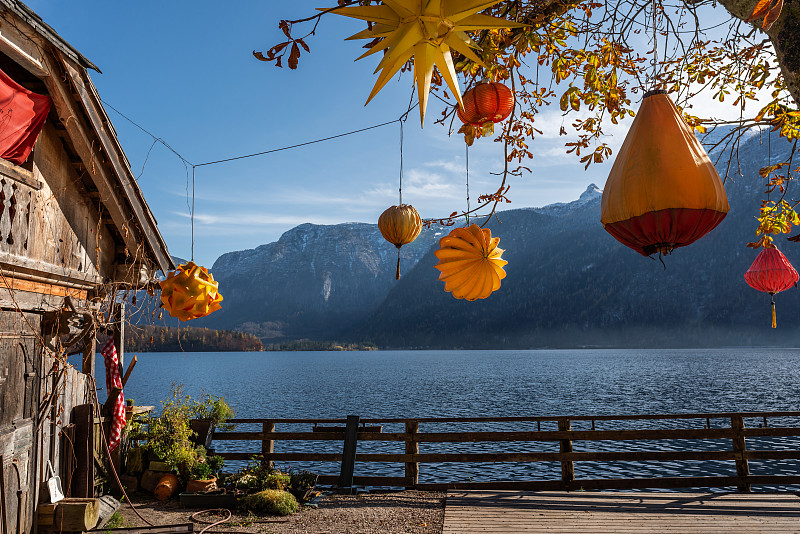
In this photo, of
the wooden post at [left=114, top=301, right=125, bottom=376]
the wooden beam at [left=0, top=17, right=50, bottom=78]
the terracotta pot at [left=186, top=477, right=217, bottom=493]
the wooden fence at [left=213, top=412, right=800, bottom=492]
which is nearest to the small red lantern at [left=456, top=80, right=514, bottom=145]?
the wooden beam at [left=0, top=17, right=50, bottom=78]

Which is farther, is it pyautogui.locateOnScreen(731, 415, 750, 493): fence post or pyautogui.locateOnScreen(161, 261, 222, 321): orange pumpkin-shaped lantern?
pyautogui.locateOnScreen(731, 415, 750, 493): fence post

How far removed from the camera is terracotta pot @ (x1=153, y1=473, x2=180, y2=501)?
27.0ft

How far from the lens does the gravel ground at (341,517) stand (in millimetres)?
6832

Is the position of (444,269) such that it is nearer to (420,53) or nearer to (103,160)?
(420,53)

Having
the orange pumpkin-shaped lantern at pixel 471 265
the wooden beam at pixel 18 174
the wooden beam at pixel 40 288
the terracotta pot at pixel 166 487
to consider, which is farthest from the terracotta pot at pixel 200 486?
the orange pumpkin-shaped lantern at pixel 471 265

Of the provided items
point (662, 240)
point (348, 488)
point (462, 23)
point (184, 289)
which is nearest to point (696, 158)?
point (662, 240)

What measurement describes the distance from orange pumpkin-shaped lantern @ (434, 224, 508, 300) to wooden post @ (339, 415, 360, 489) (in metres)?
4.18

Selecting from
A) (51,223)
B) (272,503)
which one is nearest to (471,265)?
(272,503)

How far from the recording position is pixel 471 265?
18.2 ft

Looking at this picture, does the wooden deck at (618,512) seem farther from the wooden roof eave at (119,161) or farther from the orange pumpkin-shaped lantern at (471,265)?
the wooden roof eave at (119,161)

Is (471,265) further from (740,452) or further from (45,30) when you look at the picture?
(740,452)

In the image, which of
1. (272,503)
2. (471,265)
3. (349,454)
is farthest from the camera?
(349,454)

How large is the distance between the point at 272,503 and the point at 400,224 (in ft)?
14.8

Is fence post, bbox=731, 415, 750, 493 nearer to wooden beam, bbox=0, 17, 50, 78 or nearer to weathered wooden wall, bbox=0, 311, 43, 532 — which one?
weathered wooden wall, bbox=0, 311, 43, 532
